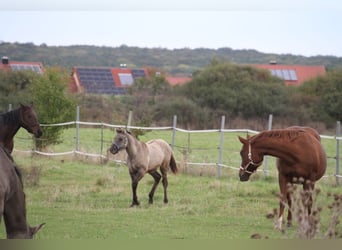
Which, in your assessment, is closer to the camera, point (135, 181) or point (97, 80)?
point (135, 181)

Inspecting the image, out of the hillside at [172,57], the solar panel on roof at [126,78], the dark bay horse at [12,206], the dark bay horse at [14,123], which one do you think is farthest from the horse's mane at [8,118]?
the hillside at [172,57]

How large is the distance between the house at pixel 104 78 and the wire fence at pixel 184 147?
571 inches

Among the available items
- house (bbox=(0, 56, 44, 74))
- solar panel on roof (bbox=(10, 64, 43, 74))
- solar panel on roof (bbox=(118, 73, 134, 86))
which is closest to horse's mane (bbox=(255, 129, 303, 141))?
house (bbox=(0, 56, 44, 74))

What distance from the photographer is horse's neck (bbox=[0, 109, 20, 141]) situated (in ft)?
39.6

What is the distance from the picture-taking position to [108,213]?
409 inches

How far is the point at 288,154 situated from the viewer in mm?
9492

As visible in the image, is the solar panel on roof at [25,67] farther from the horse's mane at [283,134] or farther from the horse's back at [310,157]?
the horse's back at [310,157]

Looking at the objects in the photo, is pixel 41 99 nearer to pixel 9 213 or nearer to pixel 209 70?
pixel 9 213

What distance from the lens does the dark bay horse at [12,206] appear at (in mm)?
5918

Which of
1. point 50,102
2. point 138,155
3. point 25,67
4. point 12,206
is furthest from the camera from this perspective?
point 25,67

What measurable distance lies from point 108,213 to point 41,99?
10434mm

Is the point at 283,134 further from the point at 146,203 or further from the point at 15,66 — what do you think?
the point at 15,66

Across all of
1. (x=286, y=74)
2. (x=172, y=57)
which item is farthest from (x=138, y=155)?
(x=172, y=57)

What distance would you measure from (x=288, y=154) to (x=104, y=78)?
3902 centimetres
